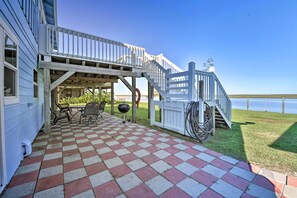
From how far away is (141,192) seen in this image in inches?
63.0

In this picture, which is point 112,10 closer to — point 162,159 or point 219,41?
point 162,159

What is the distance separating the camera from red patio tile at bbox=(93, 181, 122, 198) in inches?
60.8

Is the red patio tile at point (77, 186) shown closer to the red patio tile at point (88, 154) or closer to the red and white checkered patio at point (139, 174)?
the red and white checkered patio at point (139, 174)

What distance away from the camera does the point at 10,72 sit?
2049 mm

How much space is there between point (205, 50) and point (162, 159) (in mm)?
13875

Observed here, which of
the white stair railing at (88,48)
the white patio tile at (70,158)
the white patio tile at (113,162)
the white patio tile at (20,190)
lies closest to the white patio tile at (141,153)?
the white patio tile at (113,162)

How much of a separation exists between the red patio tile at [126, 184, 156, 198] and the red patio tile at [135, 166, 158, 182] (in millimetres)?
179

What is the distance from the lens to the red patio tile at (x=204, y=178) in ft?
5.96

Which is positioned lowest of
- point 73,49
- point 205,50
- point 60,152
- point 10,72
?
point 60,152

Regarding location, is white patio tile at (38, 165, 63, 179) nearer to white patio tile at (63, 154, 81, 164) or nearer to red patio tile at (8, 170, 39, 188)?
red patio tile at (8, 170, 39, 188)

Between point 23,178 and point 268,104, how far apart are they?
1301 centimetres

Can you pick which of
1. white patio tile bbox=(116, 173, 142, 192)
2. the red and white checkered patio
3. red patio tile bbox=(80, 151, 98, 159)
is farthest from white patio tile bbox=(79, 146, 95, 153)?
white patio tile bbox=(116, 173, 142, 192)

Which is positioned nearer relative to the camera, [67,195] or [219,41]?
[67,195]

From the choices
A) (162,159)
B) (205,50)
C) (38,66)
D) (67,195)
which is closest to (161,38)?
(205,50)
